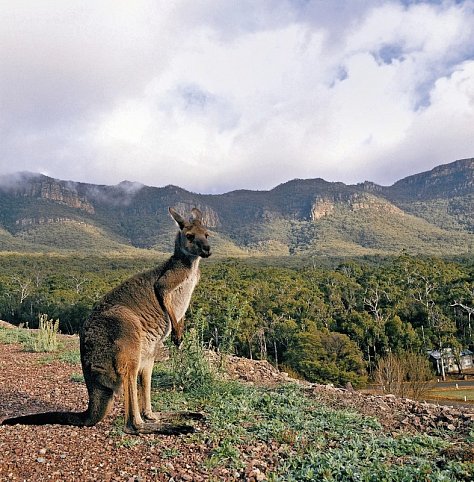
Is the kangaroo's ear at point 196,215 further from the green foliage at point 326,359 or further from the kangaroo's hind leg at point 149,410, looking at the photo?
the green foliage at point 326,359

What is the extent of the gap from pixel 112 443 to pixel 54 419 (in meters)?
0.88

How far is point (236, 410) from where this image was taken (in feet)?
19.7

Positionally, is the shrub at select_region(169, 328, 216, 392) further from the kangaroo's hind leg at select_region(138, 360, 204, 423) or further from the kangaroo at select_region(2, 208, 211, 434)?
the kangaroo at select_region(2, 208, 211, 434)

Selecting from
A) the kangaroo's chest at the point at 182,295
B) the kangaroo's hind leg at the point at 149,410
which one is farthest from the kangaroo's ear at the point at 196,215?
the kangaroo's hind leg at the point at 149,410

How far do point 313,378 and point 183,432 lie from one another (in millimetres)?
32251

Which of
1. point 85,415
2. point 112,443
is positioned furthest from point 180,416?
point 85,415

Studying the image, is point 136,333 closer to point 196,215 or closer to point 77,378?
point 196,215

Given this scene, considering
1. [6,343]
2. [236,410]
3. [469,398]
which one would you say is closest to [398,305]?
[469,398]

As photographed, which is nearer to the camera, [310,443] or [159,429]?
[310,443]

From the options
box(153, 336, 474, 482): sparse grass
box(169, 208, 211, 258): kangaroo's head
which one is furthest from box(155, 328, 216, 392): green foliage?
box(169, 208, 211, 258): kangaroo's head

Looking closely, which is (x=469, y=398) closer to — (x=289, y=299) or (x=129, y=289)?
(x=289, y=299)

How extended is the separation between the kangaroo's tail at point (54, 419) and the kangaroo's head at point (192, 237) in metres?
2.24

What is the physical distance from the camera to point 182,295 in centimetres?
535

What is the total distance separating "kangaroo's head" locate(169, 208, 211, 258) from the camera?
509 cm
